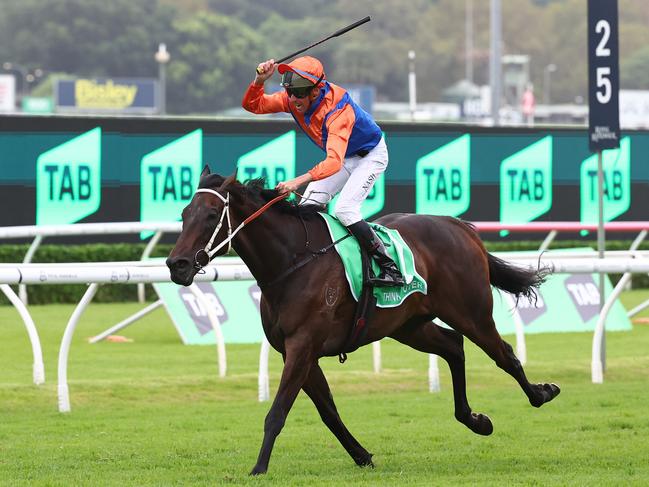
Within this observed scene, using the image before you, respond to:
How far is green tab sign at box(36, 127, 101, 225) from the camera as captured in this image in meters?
13.9

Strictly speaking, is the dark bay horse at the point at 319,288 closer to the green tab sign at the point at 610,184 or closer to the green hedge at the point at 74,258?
the green hedge at the point at 74,258

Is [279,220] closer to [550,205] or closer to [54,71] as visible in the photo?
[550,205]

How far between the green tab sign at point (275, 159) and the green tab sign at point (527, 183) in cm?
253

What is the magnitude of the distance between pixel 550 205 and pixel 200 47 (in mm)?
65654

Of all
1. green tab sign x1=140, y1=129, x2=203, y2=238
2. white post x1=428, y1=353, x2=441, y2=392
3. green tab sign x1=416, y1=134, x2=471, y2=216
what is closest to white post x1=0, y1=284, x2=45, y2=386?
white post x1=428, y1=353, x2=441, y2=392

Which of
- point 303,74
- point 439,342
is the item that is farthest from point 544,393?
point 303,74

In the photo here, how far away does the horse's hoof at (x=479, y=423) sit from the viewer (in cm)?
682

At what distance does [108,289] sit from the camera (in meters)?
15.0

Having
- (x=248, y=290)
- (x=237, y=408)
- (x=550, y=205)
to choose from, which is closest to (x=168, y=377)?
(x=237, y=408)

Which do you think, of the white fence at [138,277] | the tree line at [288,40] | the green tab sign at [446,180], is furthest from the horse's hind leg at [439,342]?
the tree line at [288,40]

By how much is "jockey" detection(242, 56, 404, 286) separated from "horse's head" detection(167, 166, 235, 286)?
0.31 meters

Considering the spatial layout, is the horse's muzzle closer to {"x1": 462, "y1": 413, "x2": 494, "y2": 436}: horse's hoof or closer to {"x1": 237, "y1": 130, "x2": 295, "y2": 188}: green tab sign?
{"x1": 462, "y1": 413, "x2": 494, "y2": 436}: horse's hoof

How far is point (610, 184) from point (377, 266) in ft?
35.1

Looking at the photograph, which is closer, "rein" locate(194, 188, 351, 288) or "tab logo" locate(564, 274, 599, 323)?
"rein" locate(194, 188, 351, 288)
